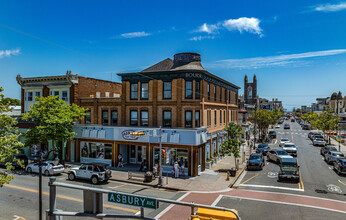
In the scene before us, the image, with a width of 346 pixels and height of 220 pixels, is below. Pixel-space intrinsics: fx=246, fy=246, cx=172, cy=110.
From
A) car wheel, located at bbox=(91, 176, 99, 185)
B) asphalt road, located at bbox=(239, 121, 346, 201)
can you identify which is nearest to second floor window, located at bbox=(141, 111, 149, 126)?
car wheel, located at bbox=(91, 176, 99, 185)

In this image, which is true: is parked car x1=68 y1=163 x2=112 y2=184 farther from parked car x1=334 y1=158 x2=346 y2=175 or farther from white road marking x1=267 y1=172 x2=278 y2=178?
parked car x1=334 y1=158 x2=346 y2=175

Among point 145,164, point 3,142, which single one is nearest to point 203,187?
point 145,164

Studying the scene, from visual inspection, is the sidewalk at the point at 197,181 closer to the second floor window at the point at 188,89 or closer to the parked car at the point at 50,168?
the parked car at the point at 50,168

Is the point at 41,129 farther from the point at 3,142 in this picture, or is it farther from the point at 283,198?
the point at 283,198

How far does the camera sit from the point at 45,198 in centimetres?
1881

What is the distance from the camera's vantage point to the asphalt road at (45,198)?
52.9ft

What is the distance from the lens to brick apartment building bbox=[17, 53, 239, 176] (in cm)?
2816

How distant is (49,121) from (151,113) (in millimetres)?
11652

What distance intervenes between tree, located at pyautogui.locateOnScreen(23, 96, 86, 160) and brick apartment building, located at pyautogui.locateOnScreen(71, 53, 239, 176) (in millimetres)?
3477

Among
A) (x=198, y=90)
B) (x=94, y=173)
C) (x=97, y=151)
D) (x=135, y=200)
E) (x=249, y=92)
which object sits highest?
(x=249, y=92)

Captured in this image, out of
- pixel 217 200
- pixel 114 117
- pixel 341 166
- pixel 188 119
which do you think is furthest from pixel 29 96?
pixel 341 166

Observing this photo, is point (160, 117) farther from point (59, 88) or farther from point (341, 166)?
point (341, 166)

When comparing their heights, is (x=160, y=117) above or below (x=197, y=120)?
above

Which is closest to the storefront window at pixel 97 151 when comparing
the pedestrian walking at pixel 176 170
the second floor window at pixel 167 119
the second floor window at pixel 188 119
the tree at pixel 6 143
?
the second floor window at pixel 167 119
